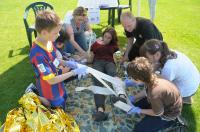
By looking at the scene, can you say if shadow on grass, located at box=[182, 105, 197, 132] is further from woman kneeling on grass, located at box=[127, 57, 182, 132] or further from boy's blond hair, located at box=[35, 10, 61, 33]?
boy's blond hair, located at box=[35, 10, 61, 33]

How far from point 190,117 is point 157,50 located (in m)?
1.07

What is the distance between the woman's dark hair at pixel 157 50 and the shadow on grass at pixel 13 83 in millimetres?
2015

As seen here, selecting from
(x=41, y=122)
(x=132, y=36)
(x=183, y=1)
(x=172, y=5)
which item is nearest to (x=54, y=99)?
(x=41, y=122)

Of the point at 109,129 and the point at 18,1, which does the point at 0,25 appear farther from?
the point at 109,129

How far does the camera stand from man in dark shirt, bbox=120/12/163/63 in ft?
13.9

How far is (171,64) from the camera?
11.1 ft

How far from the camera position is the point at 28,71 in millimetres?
5000

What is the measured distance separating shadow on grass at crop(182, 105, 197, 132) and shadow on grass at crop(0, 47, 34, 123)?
2379 mm

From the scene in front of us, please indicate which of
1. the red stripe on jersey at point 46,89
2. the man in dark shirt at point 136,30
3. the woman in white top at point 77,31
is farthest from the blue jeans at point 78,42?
the red stripe on jersey at point 46,89

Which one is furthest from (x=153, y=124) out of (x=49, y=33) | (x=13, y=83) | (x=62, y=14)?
(x=62, y=14)

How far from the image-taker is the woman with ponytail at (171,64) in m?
3.36

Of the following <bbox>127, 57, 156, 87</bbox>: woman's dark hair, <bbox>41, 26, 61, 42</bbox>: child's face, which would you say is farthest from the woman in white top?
<bbox>127, 57, 156, 87</bbox>: woman's dark hair

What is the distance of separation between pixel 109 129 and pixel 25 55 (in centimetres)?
290

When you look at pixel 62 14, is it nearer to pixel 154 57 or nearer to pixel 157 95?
pixel 154 57
